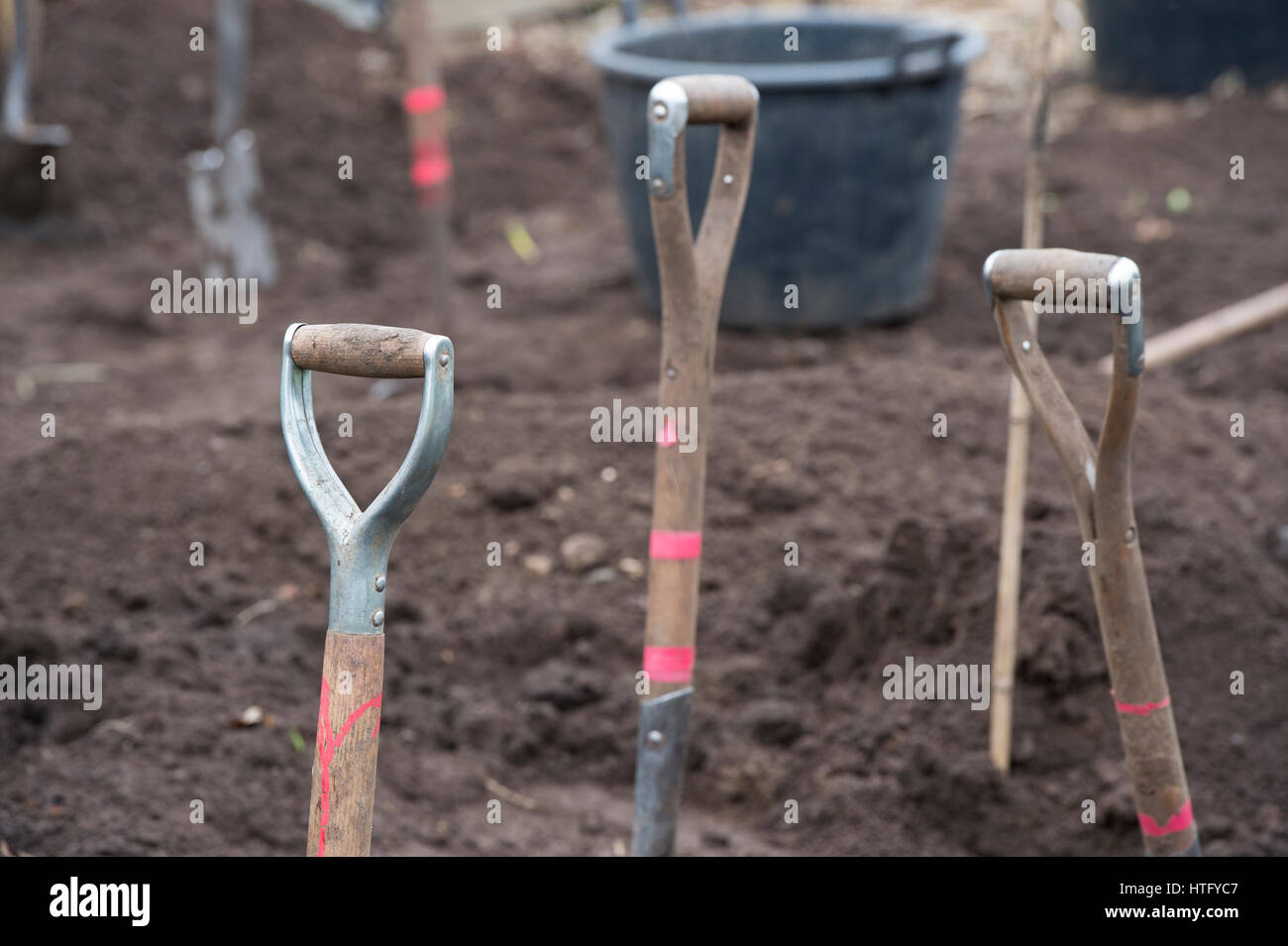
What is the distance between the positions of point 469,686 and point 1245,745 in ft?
5.05

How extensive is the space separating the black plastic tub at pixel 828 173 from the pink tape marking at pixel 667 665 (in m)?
2.35

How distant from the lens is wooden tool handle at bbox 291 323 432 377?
139cm

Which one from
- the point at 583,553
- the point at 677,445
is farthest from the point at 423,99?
the point at 677,445

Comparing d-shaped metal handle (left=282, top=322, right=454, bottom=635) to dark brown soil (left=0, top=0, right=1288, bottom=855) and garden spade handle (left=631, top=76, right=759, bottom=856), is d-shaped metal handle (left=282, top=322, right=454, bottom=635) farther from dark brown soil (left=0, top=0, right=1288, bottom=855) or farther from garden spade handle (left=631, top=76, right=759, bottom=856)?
dark brown soil (left=0, top=0, right=1288, bottom=855)

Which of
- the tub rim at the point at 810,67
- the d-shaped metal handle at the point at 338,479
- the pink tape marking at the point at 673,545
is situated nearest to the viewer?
the d-shaped metal handle at the point at 338,479

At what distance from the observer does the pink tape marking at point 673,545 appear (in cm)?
199

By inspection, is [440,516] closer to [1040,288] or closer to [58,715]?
[58,715]

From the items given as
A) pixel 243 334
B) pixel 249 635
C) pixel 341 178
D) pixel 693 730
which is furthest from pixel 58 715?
pixel 341 178

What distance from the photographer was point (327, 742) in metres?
1.42

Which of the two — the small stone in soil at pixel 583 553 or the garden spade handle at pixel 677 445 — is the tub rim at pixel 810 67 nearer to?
the small stone in soil at pixel 583 553

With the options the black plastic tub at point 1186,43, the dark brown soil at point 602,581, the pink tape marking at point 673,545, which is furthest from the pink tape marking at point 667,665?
the black plastic tub at point 1186,43

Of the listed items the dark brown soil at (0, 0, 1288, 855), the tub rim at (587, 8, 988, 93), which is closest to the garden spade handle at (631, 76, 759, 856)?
the dark brown soil at (0, 0, 1288, 855)

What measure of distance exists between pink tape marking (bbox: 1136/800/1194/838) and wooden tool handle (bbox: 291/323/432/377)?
46.0 inches

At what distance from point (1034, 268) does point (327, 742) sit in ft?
3.29
